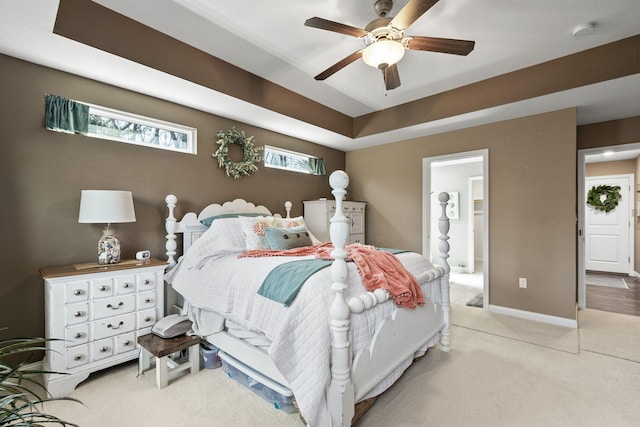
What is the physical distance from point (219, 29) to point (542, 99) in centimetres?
332

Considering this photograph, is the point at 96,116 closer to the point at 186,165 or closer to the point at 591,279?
the point at 186,165

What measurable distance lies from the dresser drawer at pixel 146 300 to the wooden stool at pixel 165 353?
0.25 m

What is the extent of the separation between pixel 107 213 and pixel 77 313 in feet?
2.55

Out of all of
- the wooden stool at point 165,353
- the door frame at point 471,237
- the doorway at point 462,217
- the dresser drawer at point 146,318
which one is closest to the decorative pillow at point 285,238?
the wooden stool at point 165,353

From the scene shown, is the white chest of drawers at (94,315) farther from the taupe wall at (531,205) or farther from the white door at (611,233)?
the white door at (611,233)

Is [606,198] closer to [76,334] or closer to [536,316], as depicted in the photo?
[536,316]

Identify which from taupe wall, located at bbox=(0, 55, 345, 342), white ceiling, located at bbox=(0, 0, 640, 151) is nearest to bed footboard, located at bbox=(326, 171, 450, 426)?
white ceiling, located at bbox=(0, 0, 640, 151)

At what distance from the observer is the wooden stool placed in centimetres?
226

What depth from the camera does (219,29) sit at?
2.59 m

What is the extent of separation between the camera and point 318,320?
169 cm

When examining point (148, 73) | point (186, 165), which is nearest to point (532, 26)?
point (148, 73)

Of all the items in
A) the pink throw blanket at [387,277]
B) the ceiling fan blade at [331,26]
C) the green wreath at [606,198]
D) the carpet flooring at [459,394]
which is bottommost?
the carpet flooring at [459,394]

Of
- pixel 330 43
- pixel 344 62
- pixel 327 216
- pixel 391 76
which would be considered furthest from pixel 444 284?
pixel 330 43

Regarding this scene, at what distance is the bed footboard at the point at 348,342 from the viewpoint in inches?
65.2
